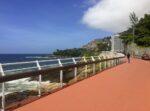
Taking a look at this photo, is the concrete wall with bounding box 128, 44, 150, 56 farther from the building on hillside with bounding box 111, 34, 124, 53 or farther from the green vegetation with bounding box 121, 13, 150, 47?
the building on hillside with bounding box 111, 34, 124, 53

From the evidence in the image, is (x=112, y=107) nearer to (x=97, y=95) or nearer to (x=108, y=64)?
(x=97, y=95)

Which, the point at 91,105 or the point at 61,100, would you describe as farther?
the point at 61,100

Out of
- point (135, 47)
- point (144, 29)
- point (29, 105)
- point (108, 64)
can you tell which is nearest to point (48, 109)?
point (29, 105)

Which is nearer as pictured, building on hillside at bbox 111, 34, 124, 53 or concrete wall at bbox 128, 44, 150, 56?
concrete wall at bbox 128, 44, 150, 56

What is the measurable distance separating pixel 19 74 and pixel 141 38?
90562 mm

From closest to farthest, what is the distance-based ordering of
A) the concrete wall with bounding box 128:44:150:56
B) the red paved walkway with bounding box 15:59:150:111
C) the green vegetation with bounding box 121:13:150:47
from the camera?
the red paved walkway with bounding box 15:59:150:111
the concrete wall with bounding box 128:44:150:56
the green vegetation with bounding box 121:13:150:47

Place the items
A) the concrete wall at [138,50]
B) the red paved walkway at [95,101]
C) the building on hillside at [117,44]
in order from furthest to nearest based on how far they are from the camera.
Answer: the building on hillside at [117,44], the concrete wall at [138,50], the red paved walkway at [95,101]

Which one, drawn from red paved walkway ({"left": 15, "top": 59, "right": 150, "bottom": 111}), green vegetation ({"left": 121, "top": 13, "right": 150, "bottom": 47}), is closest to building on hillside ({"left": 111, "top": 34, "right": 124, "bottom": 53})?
green vegetation ({"left": 121, "top": 13, "right": 150, "bottom": 47})

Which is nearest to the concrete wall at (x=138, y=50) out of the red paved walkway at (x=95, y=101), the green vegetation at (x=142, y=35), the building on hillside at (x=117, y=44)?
the green vegetation at (x=142, y=35)

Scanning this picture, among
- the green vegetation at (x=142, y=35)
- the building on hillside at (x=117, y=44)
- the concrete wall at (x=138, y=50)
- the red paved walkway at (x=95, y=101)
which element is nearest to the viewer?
the red paved walkway at (x=95, y=101)

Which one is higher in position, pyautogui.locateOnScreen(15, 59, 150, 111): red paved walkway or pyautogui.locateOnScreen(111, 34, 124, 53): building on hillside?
pyautogui.locateOnScreen(111, 34, 124, 53): building on hillside

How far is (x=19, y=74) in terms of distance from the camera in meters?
12.2

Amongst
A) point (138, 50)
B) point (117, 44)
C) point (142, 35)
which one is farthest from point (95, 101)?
point (117, 44)

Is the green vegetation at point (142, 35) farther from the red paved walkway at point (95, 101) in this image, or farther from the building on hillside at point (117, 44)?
the red paved walkway at point (95, 101)
